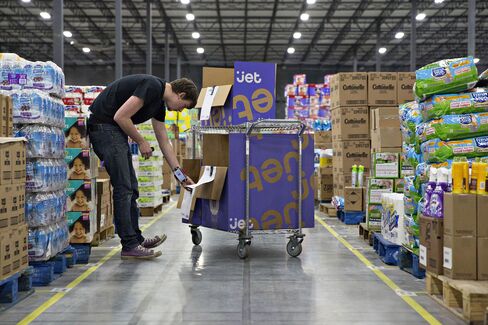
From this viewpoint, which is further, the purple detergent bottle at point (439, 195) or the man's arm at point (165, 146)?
the man's arm at point (165, 146)

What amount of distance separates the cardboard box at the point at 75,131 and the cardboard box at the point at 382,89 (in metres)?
5.84

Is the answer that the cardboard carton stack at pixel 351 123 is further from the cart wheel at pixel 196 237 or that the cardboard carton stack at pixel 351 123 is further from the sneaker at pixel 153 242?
the sneaker at pixel 153 242

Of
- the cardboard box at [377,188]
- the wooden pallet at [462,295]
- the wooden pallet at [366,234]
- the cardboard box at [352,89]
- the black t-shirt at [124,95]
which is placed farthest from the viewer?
the cardboard box at [352,89]

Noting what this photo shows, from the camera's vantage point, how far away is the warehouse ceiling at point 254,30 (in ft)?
84.5

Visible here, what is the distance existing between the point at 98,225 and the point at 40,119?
7.89 feet

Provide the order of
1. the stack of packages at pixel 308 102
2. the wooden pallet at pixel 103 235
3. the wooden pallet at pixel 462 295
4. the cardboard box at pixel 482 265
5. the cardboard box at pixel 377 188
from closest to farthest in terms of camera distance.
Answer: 1. the wooden pallet at pixel 462 295
2. the cardboard box at pixel 482 265
3. the wooden pallet at pixel 103 235
4. the cardboard box at pixel 377 188
5. the stack of packages at pixel 308 102

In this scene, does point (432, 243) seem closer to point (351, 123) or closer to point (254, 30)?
point (351, 123)

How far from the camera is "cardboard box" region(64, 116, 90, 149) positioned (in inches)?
260

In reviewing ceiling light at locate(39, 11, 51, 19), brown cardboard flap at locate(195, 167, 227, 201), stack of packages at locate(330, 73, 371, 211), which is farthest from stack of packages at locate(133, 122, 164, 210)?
ceiling light at locate(39, 11, 51, 19)

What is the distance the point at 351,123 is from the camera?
10961mm

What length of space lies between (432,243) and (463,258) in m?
0.36

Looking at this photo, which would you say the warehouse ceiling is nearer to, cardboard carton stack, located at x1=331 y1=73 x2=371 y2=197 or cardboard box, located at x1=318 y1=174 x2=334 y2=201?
cardboard box, located at x1=318 y1=174 x2=334 y2=201

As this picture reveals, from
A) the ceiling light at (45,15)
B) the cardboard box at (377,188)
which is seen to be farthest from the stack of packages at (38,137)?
the ceiling light at (45,15)

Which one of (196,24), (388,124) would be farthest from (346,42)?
(388,124)
